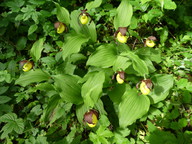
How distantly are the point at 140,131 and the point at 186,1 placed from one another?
92.1 inches

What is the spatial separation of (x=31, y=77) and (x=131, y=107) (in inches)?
46.8

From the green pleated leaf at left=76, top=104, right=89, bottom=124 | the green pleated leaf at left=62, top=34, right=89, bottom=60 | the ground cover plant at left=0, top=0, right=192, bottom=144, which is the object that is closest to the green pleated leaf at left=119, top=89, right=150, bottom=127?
the ground cover plant at left=0, top=0, right=192, bottom=144

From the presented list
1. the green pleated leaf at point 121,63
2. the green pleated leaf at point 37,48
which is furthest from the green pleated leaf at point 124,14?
the green pleated leaf at point 37,48

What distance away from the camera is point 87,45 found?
2.37m

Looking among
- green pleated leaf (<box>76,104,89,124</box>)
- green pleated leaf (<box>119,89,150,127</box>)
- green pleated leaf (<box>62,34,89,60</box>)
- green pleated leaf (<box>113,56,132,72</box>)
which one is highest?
green pleated leaf (<box>62,34,89,60</box>)

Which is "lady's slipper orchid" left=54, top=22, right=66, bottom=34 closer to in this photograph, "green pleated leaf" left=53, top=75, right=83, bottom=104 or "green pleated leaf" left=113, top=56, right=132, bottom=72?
"green pleated leaf" left=53, top=75, right=83, bottom=104

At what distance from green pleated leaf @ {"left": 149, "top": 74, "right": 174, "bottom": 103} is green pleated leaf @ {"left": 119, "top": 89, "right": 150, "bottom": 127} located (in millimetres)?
170

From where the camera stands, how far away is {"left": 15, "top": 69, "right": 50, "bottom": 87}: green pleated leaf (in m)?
1.92

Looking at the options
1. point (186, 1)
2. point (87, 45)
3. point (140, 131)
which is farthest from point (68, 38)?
point (186, 1)

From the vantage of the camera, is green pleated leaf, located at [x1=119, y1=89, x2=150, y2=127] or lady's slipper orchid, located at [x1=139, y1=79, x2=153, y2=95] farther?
green pleated leaf, located at [x1=119, y1=89, x2=150, y2=127]

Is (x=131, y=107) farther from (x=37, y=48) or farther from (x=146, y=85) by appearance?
(x=37, y=48)

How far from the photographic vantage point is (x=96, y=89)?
1546 millimetres

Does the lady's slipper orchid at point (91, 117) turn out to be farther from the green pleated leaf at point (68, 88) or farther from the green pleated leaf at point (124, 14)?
the green pleated leaf at point (124, 14)

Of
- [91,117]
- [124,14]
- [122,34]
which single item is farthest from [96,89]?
[124,14]
